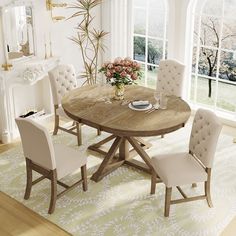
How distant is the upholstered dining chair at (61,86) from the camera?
6.07 m

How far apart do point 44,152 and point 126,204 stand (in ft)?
3.60

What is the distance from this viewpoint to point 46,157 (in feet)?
14.5

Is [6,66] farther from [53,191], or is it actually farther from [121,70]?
[53,191]

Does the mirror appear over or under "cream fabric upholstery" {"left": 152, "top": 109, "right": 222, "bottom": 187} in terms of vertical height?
over

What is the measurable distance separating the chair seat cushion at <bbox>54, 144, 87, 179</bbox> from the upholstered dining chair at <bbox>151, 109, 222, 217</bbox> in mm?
809

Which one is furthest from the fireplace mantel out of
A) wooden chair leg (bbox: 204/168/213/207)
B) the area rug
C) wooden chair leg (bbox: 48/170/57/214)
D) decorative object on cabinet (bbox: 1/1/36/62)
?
wooden chair leg (bbox: 204/168/213/207)

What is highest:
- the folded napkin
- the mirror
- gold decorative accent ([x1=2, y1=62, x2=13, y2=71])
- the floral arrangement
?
the mirror

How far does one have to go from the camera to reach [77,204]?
189 inches

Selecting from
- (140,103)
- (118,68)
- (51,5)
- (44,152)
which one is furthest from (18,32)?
(44,152)

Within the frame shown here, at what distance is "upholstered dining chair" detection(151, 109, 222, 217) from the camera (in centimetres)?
440

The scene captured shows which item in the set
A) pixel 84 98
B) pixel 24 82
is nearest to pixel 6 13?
pixel 24 82

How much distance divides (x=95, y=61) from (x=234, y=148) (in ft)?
9.31

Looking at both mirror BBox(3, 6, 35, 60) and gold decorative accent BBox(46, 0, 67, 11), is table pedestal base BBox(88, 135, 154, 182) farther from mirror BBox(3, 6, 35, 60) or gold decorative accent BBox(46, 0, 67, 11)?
gold decorative accent BBox(46, 0, 67, 11)

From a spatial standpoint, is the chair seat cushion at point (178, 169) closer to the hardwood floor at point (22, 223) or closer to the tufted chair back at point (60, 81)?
the hardwood floor at point (22, 223)
